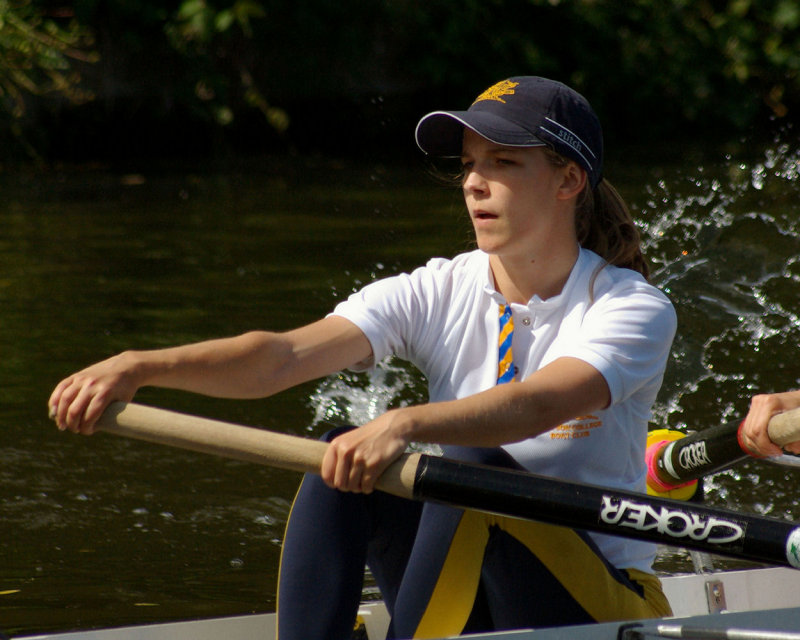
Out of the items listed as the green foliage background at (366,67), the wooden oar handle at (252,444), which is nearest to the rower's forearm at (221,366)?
the wooden oar handle at (252,444)

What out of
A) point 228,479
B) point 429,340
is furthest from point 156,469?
point 429,340

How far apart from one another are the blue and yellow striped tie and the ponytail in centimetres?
23

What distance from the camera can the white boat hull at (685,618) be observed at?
189 centimetres

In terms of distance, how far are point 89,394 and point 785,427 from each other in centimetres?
115

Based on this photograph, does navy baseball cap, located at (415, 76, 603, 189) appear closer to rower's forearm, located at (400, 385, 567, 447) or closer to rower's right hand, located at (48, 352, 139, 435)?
rower's forearm, located at (400, 385, 567, 447)

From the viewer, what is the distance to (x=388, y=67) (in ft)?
45.4

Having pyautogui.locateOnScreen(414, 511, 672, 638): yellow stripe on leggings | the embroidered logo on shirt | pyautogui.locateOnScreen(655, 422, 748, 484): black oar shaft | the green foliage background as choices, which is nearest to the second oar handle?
pyautogui.locateOnScreen(655, 422, 748, 484): black oar shaft

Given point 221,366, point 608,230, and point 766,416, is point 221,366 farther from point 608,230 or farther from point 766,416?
point 766,416

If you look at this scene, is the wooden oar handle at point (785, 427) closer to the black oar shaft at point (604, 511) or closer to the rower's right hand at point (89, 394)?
the black oar shaft at point (604, 511)

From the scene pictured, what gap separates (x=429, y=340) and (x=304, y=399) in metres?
2.61

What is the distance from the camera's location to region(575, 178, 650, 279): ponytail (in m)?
2.28

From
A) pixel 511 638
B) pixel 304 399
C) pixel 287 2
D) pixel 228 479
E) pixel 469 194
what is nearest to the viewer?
pixel 511 638

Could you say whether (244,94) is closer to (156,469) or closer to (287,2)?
(287,2)

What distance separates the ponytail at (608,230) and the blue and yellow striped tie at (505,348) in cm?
23
